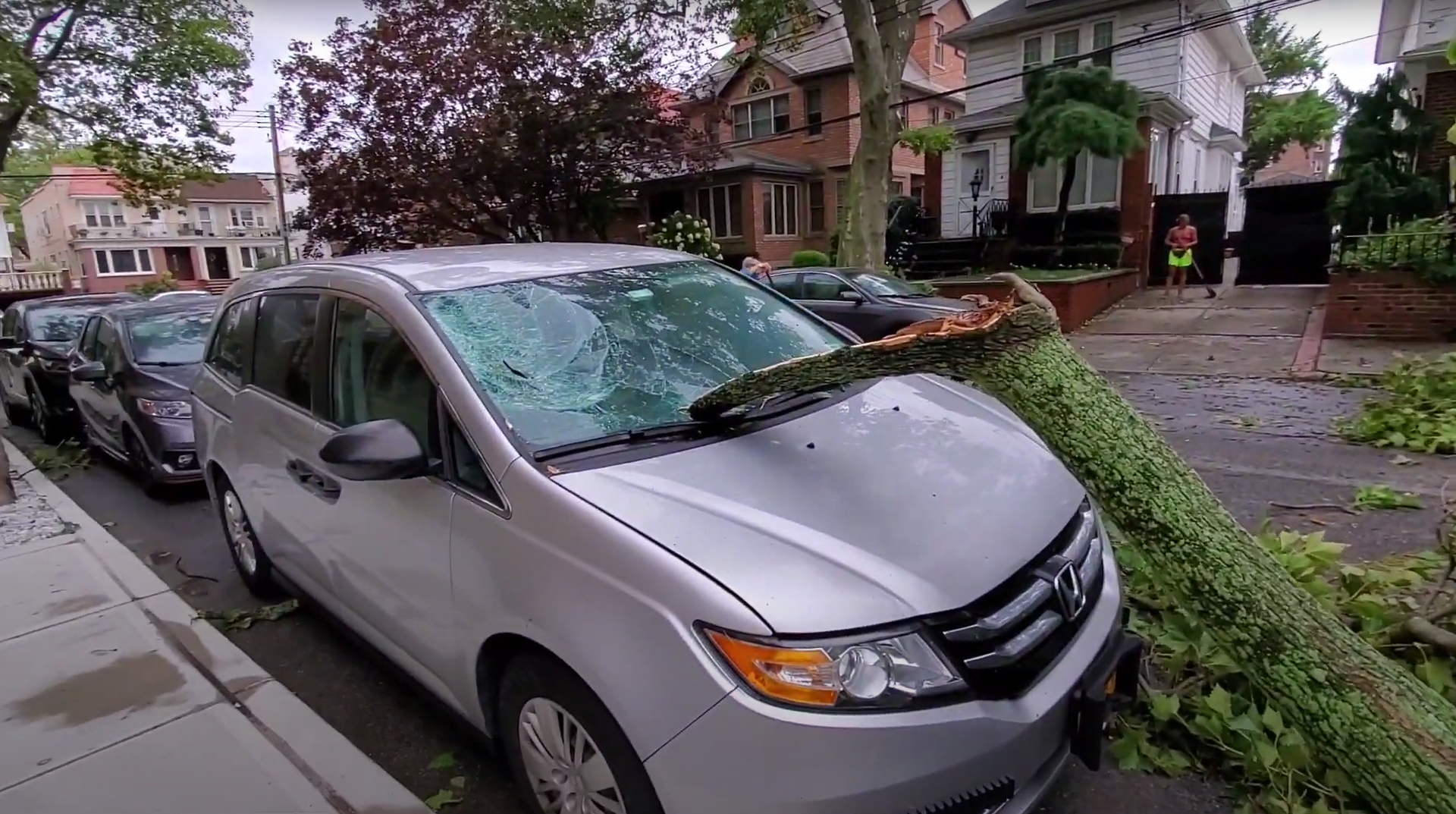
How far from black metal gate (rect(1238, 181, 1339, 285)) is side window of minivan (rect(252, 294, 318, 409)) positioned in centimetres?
1687

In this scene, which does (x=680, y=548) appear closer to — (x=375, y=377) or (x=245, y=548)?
(x=375, y=377)

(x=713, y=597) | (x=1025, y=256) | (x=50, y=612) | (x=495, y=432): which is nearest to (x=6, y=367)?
(x=50, y=612)

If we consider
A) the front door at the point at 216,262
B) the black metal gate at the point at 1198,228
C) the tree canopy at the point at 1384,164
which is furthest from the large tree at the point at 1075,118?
the front door at the point at 216,262

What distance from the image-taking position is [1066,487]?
94.0 inches

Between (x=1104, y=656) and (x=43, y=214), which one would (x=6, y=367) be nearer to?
(x=1104, y=656)

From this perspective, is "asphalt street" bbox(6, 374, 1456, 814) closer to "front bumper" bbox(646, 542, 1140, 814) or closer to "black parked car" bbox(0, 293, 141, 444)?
"black parked car" bbox(0, 293, 141, 444)

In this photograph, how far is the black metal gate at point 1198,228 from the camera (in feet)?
52.5

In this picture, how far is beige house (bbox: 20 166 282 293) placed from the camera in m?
47.2

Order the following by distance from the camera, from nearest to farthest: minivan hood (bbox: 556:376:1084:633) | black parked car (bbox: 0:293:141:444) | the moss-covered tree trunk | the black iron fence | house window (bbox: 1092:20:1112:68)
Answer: minivan hood (bbox: 556:376:1084:633) < black parked car (bbox: 0:293:141:444) < the black iron fence < the moss-covered tree trunk < house window (bbox: 1092:20:1112:68)

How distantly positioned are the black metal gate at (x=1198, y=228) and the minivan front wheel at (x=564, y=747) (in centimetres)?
1696

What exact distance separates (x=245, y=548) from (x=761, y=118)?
944 inches

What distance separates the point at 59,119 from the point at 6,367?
10575mm

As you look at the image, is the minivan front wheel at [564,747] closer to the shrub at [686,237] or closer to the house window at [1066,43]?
the shrub at [686,237]

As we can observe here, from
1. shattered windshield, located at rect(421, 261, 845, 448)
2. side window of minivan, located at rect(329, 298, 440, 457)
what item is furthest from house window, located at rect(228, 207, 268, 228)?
shattered windshield, located at rect(421, 261, 845, 448)
